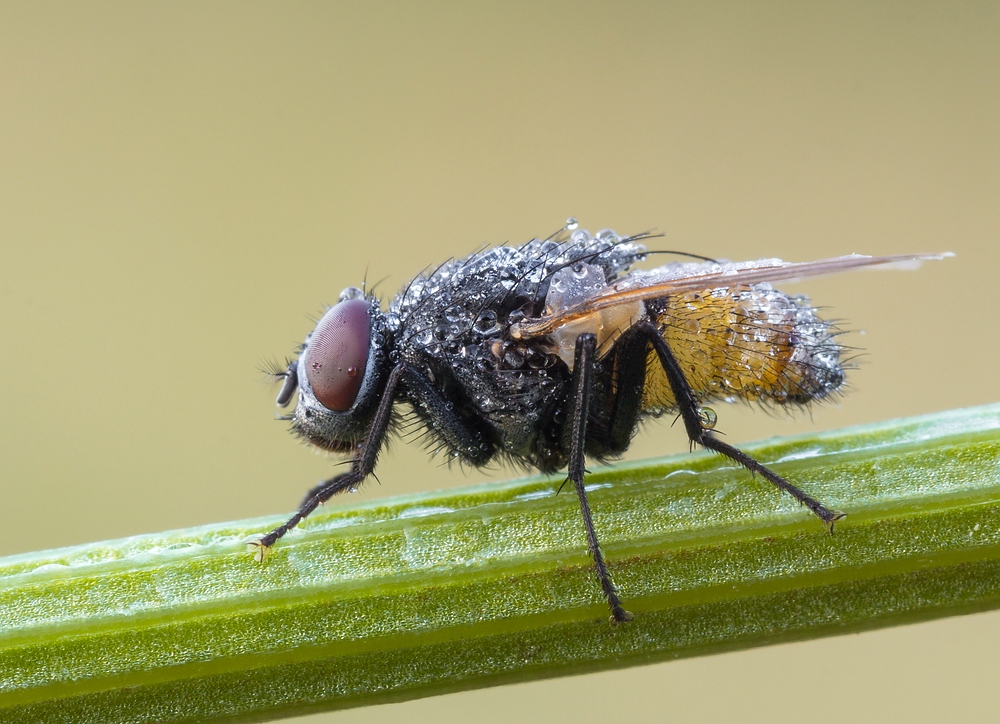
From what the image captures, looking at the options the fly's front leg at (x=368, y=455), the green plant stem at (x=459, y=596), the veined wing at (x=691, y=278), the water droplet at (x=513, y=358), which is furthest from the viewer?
the water droplet at (x=513, y=358)

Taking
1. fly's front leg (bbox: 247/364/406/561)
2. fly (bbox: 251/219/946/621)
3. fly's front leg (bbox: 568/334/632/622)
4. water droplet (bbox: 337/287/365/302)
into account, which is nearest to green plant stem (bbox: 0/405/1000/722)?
fly's front leg (bbox: 568/334/632/622)

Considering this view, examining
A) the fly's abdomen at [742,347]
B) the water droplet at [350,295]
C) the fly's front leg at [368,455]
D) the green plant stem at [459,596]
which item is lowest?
the green plant stem at [459,596]

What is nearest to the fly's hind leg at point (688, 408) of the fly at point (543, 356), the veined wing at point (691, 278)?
the fly at point (543, 356)

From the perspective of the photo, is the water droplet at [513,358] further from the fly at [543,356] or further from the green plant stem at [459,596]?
the green plant stem at [459,596]

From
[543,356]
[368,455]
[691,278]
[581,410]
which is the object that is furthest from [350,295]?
[691,278]

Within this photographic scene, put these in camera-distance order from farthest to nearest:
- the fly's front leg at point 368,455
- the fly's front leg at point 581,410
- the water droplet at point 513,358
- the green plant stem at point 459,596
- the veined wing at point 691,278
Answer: the water droplet at point 513,358, the fly's front leg at point 368,455, the fly's front leg at point 581,410, the veined wing at point 691,278, the green plant stem at point 459,596

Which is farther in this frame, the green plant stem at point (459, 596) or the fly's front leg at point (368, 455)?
the fly's front leg at point (368, 455)

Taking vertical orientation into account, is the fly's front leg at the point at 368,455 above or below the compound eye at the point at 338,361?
below

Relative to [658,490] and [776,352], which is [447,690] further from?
[776,352]
